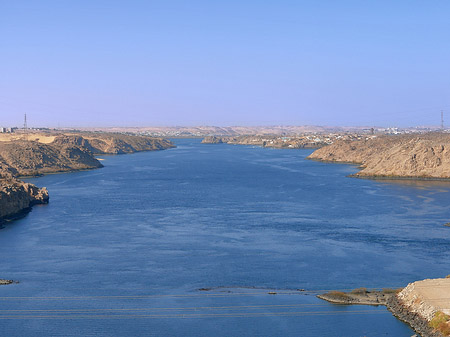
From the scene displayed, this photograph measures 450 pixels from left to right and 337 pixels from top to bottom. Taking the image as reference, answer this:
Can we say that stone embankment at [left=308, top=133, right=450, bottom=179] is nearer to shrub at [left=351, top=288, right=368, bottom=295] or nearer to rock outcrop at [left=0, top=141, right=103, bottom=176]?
rock outcrop at [left=0, top=141, right=103, bottom=176]

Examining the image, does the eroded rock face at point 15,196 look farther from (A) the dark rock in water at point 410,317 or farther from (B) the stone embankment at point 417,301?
(A) the dark rock in water at point 410,317

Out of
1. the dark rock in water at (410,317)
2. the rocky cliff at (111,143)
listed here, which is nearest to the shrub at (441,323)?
the dark rock in water at (410,317)

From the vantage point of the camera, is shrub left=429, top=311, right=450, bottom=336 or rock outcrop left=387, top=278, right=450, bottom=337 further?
rock outcrop left=387, top=278, right=450, bottom=337

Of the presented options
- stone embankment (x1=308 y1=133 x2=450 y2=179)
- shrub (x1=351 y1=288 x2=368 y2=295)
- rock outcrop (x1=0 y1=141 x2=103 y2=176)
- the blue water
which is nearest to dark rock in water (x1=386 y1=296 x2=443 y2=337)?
the blue water

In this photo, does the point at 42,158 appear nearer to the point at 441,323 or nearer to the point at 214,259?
the point at 214,259

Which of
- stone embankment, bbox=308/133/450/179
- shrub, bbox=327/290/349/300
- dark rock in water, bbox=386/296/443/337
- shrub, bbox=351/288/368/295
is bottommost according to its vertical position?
dark rock in water, bbox=386/296/443/337

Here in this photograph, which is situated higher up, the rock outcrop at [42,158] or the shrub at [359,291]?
the rock outcrop at [42,158]

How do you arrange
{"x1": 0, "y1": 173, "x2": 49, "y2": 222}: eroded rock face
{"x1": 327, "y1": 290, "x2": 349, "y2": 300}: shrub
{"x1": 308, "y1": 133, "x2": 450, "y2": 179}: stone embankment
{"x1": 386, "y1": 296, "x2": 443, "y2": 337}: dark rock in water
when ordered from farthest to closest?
{"x1": 308, "y1": 133, "x2": 450, "y2": 179}: stone embankment, {"x1": 0, "y1": 173, "x2": 49, "y2": 222}: eroded rock face, {"x1": 327, "y1": 290, "x2": 349, "y2": 300}: shrub, {"x1": 386, "y1": 296, "x2": 443, "y2": 337}: dark rock in water

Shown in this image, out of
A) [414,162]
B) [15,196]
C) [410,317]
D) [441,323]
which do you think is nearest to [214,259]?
[410,317]

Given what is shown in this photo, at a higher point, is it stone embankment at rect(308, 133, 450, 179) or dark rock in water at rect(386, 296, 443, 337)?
stone embankment at rect(308, 133, 450, 179)
